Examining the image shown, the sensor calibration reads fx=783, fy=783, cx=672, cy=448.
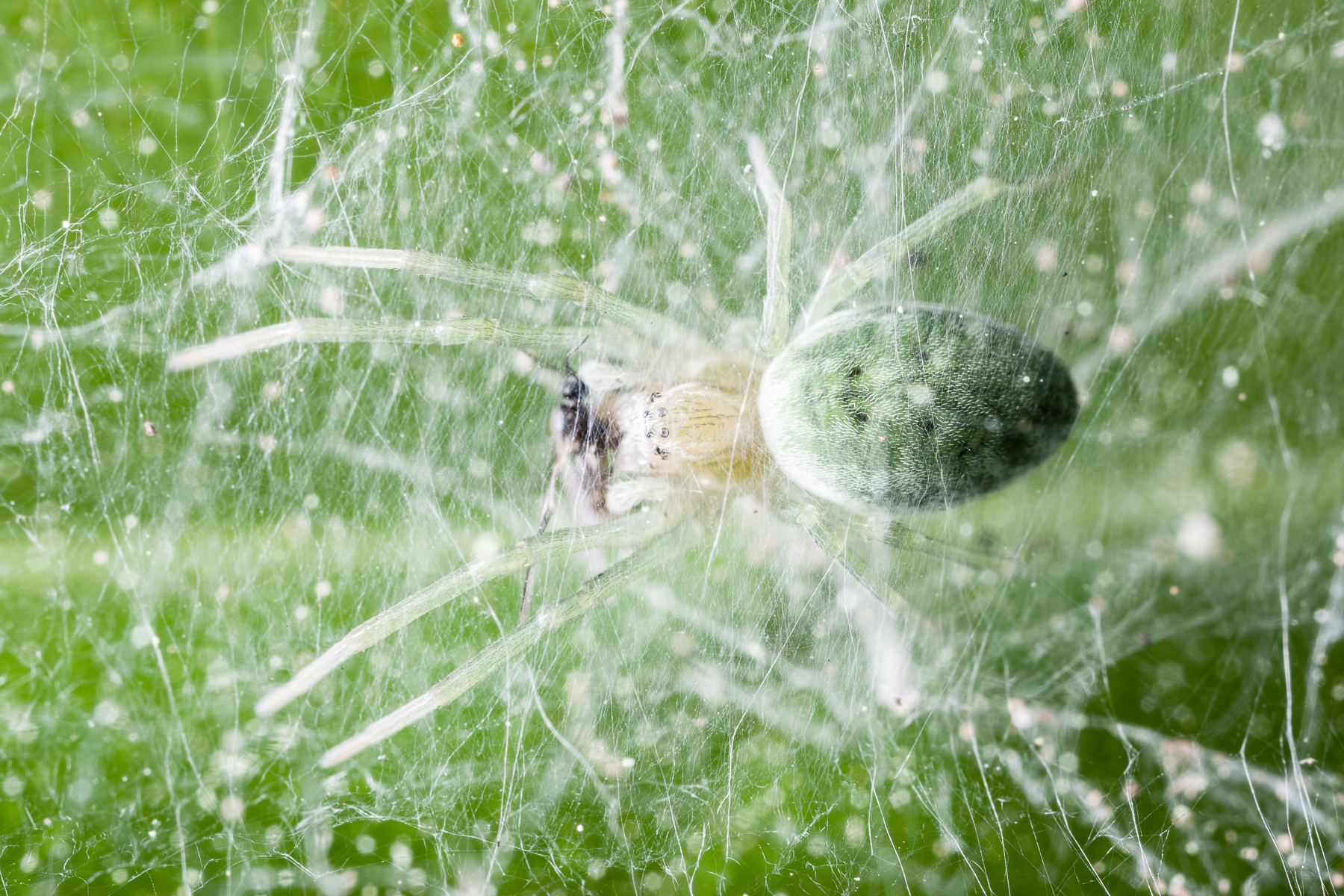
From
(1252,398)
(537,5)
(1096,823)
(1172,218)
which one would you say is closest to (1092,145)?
(1172,218)

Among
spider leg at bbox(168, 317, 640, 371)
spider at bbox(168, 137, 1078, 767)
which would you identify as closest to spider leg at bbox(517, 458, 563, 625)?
spider at bbox(168, 137, 1078, 767)

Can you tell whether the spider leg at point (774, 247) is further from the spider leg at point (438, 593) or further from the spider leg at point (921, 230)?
the spider leg at point (438, 593)

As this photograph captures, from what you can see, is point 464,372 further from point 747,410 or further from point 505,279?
point 747,410

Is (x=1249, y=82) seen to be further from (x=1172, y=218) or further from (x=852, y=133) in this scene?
(x=852, y=133)

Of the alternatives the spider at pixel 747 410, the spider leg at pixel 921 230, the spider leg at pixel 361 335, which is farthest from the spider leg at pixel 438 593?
the spider leg at pixel 921 230

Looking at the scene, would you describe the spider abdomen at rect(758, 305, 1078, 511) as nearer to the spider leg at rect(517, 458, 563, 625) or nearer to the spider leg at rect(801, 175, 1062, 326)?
the spider leg at rect(801, 175, 1062, 326)

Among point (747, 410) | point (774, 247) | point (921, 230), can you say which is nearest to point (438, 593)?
point (747, 410)
